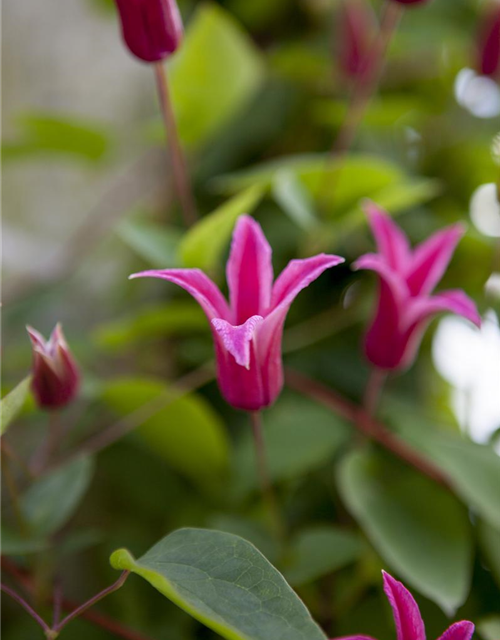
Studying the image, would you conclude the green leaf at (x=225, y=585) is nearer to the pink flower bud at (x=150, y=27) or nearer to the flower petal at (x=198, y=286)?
the flower petal at (x=198, y=286)

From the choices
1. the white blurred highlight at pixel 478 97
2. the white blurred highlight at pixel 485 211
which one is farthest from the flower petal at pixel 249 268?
the white blurred highlight at pixel 478 97

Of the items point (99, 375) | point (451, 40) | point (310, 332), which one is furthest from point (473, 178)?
point (99, 375)

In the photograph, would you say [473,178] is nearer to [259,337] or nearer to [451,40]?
[451,40]

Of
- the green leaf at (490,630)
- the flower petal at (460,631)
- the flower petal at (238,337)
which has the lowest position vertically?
Answer: the green leaf at (490,630)

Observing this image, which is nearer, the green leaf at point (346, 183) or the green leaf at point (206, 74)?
the green leaf at point (346, 183)

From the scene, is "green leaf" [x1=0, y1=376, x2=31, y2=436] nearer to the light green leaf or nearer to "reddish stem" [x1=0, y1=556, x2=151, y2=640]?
"reddish stem" [x1=0, y1=556, x2=151, y2=640]
